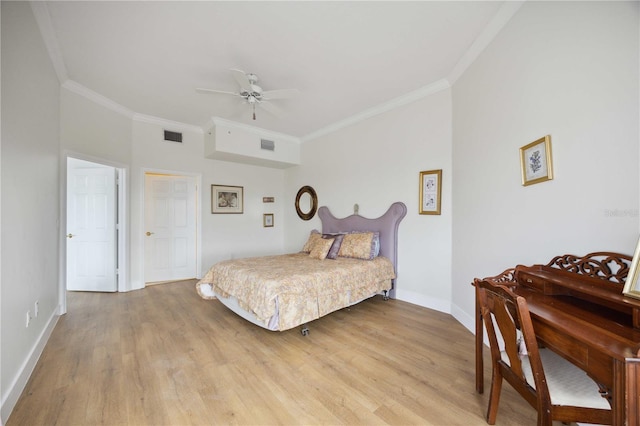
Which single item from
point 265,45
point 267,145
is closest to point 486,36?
point 265,45

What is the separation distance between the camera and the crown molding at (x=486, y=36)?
1962 mm

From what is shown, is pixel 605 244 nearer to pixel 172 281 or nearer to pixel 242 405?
pixel 242 405

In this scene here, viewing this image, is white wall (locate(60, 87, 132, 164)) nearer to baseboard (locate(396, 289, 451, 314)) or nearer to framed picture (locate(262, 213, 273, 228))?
framed picture (locate(262, 213, 273, 228))

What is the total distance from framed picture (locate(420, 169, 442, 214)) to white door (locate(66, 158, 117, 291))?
457 cm

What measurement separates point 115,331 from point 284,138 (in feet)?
13.1

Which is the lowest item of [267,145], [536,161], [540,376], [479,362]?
[479,362]

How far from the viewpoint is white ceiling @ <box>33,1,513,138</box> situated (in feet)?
6.59

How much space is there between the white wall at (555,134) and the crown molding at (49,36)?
3.72 metres

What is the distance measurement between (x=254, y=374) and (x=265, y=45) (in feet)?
9.52

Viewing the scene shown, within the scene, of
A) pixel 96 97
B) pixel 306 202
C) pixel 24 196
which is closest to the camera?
pixel 24 196

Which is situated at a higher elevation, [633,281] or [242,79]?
[242,79]

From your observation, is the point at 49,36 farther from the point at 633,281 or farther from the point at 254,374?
the point at 633,281

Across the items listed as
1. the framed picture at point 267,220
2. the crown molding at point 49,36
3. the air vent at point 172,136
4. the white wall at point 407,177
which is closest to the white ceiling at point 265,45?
the crown molding at point 49,36

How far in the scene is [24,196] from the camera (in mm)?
1900
